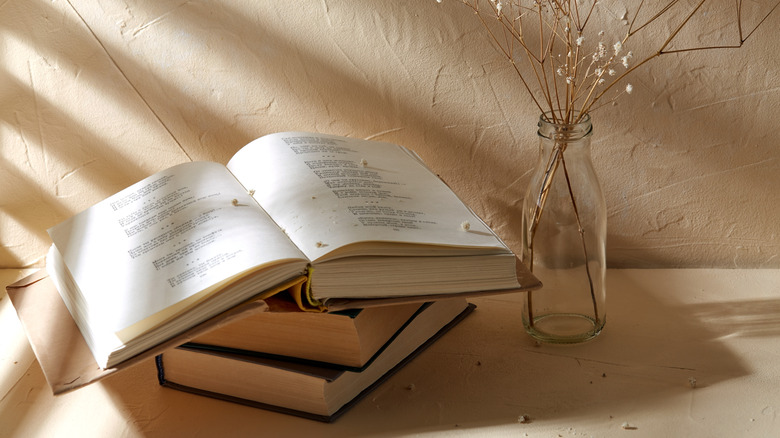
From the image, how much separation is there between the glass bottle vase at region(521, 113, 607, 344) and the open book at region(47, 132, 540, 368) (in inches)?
3.8

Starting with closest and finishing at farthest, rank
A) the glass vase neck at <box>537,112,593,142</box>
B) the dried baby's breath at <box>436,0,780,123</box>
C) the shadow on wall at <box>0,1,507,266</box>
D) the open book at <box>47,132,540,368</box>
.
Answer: the open book at <box>47,132,540,368</box> < the glass vase neck at <box>537,112,593,142</box> < the dried baby's breath at <box>436,0,780,123</box> < the shadow on wall at <box>0,1,507,266</box>

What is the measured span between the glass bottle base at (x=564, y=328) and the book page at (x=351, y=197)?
0.18 meters

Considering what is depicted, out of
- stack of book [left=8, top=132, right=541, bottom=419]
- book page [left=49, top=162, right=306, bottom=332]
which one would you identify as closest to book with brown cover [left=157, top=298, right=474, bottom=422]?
stack of book [left=8, top=132, right=541, bottom=419]

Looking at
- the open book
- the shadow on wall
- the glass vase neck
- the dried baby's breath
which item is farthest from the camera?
the shadow on wall

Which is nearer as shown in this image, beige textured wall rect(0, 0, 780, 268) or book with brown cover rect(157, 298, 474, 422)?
book with brown cover rect(157, 298, 474, 422)

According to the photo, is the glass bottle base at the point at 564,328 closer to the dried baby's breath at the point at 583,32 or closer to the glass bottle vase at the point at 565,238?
the glass bottle vase at the point at 565,238

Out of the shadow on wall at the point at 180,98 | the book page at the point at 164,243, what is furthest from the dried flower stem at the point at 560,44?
the book page at the point at 164,243

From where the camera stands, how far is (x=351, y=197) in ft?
2.82

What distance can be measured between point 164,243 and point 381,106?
16.1 inches

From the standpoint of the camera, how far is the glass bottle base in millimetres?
952

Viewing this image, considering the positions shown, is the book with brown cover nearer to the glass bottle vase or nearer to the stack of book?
the stack of book

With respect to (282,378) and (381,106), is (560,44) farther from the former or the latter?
(282,378)

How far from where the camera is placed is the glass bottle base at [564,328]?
0.95 metres

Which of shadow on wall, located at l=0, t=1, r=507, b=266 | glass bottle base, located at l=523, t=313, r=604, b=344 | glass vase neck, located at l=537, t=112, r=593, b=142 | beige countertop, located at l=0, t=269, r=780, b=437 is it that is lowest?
beige countertop, located at l=0, t=269, r=780, b=437
